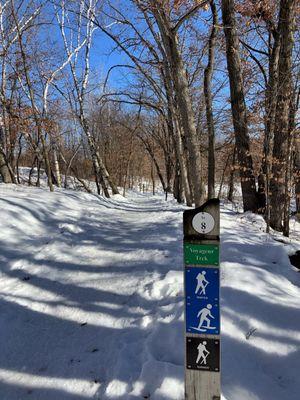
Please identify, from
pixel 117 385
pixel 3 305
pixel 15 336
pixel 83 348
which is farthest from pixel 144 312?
pixel 3 305

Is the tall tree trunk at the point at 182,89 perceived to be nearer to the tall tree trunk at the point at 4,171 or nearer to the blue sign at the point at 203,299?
the blue sign at the point at 203,299

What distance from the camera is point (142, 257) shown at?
5.55m

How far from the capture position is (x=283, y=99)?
288 inches

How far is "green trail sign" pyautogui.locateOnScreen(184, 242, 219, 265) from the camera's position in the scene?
1978mm

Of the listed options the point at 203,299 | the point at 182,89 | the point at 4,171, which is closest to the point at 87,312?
the point at 203,299

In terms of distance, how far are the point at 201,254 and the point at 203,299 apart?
0.90 ft

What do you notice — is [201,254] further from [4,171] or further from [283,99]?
[4,171]

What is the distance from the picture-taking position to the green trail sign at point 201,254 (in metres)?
1.98

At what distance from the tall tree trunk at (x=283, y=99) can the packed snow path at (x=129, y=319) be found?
Result: 2.04 metres

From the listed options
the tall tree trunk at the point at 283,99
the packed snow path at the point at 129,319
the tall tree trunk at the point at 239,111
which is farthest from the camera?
the tall tree trunk at the point at 239,111

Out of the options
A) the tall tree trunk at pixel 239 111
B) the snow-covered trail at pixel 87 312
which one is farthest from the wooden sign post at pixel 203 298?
the tall tree trunk at pixel 239 111

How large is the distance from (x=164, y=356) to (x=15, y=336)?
1.73 metres

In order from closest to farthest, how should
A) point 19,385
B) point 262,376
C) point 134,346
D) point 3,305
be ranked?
point 262,376, point 19,385, point 134,346, point 3,305

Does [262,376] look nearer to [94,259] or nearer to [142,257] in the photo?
[142,257]
